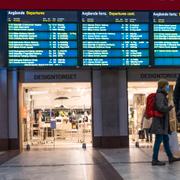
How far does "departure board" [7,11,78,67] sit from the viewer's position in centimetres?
1247

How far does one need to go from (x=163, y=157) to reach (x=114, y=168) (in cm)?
189

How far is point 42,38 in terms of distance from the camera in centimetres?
1262

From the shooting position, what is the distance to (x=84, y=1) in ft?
15.8

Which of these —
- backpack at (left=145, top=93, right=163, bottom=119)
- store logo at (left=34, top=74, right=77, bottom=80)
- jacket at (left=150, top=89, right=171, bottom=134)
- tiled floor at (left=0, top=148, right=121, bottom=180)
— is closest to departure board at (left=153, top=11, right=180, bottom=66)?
store logo at (left=34, top=74, right=77, bottom=80)

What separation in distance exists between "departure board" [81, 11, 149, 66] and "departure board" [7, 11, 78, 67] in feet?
1.17

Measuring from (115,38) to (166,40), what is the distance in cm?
139

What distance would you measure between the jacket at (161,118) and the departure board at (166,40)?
4.51 m

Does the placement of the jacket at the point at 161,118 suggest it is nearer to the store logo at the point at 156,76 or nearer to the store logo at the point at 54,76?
the store logo at the point at 156,76

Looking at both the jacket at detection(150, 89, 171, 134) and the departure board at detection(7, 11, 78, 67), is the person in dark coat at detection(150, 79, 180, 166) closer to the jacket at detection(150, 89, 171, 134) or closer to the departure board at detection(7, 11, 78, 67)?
the jacket at detection(150, 89, 171, 134)

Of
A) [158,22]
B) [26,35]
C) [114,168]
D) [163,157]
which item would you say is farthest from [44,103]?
[114,168]

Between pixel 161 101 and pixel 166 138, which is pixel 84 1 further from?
pixel 166 138

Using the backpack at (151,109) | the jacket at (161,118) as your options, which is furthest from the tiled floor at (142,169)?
the backpack at (151,109)

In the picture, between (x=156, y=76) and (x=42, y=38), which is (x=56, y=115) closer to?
(x=156, y=76)

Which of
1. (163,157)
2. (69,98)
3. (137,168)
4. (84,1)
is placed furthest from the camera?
(69,98)
